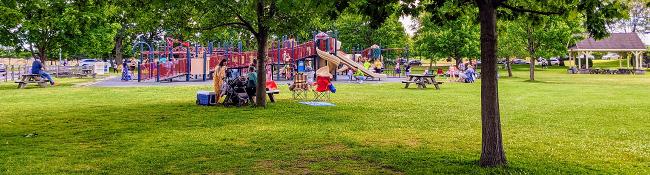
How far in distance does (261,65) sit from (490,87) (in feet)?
33.0

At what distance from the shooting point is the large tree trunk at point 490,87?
7.54 meters

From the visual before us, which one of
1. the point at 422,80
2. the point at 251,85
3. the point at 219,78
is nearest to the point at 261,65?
the point at 251,85

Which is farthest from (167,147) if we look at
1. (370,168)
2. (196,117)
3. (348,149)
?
(196,117)

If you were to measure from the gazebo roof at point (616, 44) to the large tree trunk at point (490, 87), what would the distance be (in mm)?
58259

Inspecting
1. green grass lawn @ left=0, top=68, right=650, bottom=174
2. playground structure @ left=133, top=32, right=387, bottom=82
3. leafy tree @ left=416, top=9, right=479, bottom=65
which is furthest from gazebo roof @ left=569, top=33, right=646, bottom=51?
green grass lawn @ left=0, top=68, right=650, bottom=174

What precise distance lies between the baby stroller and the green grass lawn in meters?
0.85

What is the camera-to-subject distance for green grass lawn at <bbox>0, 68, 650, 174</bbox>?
8.01 meters

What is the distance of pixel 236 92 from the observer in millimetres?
17453

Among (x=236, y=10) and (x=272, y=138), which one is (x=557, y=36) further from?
(x=272, y=138)

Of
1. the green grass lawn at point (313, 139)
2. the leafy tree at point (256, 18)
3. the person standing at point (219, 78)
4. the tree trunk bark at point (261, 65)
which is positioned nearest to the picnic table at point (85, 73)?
the green grass lawn at point (313, 139)

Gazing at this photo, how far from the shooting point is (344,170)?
7.73m

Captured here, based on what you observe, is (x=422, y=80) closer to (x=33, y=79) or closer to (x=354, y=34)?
(x=33, y=79)

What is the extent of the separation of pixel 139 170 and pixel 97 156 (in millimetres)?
1508

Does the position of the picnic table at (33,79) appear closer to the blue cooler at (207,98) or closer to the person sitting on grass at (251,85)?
the blue cooler at (207,98)
